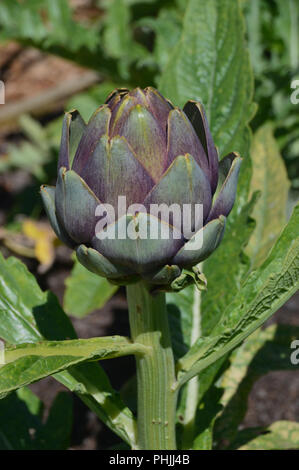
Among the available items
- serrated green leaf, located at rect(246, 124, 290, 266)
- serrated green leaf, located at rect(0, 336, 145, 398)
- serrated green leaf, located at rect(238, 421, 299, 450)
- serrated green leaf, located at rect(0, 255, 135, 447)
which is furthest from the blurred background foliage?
serrated green leaf, located at rect(0, 336, 145, 398)

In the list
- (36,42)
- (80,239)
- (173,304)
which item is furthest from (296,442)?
(36,42)

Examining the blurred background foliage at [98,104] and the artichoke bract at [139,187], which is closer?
the artichoke bract at [139,187]

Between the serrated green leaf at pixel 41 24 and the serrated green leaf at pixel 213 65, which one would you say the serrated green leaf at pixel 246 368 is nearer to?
the serrated green leaf at pixel 213 65

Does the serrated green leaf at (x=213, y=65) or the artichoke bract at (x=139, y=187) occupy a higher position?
the serrated green leaf at (x=213, y=65)

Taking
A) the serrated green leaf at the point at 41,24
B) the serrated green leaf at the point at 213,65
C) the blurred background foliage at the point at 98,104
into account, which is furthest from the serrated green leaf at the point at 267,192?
the serrated green leaf at the point at 41,24

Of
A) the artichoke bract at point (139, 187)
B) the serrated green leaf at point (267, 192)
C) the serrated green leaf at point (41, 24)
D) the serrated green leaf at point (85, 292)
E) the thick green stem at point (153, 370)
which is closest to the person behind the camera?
the artichoke bract at point (139, 187)

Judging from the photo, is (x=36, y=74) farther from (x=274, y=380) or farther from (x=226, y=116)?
(x=226, y=116)

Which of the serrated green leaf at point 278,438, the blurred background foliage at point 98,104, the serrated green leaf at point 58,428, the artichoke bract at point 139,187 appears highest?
the blurred background foliage at point 98,104

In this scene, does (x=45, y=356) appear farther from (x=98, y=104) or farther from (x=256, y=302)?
(x=98, y=104)
